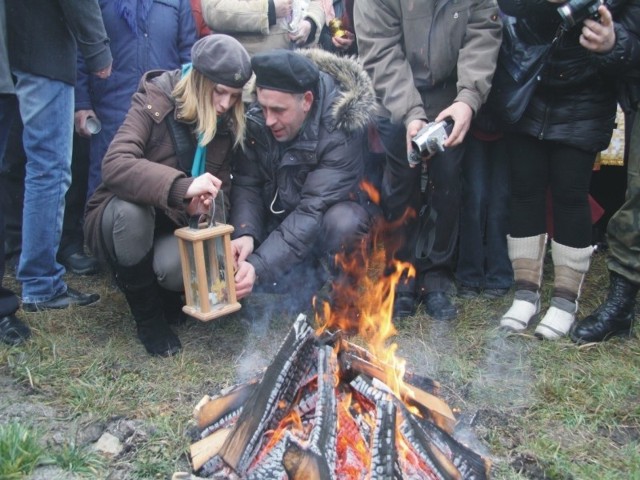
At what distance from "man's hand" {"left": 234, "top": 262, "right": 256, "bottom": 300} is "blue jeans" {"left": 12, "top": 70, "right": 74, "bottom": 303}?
4.18 ft

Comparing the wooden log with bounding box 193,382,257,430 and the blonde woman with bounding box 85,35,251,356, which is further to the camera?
the blonde woman with bounding box 85,35,251,356

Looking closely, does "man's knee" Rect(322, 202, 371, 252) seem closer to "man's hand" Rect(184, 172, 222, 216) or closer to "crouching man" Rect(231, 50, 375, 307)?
"crouching man" Rect(231, 50, 375, 307)

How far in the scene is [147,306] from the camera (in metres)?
3.63

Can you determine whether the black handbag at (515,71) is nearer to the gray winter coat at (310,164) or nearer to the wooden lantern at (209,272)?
the gray winter coat at (310,164)

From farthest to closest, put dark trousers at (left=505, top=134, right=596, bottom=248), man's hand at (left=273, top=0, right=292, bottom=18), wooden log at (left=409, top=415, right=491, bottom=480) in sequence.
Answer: man's hand at (left=273, top=0, right=292, bottom=18), dark trousers at (left=505, top=134, right=596, bottom=248), wooden log at (left=409, top=415, right=491, bottom=480)

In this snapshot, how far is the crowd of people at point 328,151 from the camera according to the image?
3.52 metres

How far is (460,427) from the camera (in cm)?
297

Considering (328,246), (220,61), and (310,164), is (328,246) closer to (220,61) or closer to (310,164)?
(310,164)

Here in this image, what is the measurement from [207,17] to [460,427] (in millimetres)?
3144

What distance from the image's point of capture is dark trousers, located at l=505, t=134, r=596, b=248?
12.2ft

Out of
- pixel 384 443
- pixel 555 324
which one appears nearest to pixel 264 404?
pixel 384 443

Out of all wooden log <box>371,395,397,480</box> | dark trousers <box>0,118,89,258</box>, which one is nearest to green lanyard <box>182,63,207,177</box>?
dark trousers <box>0,118,89,258</box>

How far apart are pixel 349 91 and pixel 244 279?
1.30 m

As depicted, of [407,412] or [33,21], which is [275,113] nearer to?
[33,21]
